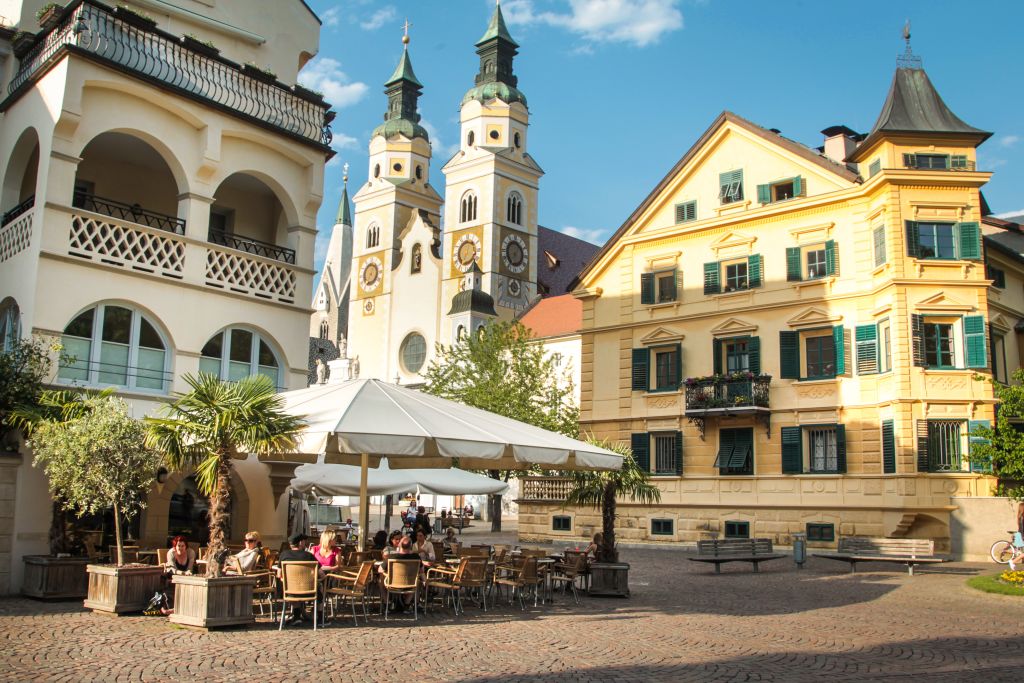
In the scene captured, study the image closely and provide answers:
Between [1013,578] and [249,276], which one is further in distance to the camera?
[249,276]

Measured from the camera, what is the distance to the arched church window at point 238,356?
715 inches

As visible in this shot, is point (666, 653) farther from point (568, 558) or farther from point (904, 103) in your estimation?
point (904, 103)

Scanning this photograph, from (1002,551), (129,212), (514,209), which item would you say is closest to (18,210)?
(129,212)

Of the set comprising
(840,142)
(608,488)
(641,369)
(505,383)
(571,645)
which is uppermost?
(840,142)

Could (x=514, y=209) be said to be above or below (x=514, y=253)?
above

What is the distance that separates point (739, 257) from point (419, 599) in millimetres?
21129

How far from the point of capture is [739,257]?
106ft

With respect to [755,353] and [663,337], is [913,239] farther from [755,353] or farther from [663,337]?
[663,337]

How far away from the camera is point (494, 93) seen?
7731cm

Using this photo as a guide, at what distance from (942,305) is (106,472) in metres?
23.3

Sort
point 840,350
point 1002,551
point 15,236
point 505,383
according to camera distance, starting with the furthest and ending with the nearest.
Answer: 1. point 505,383
2. point 840,350
3. point 1002,551
4. point 15,236

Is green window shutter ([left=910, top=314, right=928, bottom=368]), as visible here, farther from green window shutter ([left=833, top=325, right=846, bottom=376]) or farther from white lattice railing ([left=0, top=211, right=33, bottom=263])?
white lattice railing ([left=0, top=211, right=33, bottom=263])

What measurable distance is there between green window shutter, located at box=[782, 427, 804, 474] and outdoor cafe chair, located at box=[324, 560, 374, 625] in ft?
62.6

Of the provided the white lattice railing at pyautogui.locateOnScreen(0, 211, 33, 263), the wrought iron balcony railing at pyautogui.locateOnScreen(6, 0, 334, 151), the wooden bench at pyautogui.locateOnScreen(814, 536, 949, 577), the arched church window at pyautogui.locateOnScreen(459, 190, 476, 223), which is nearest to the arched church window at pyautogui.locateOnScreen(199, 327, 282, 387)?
the white lattice railing at pyautogui.locateOnScreen(0, 211, 33, 263)
